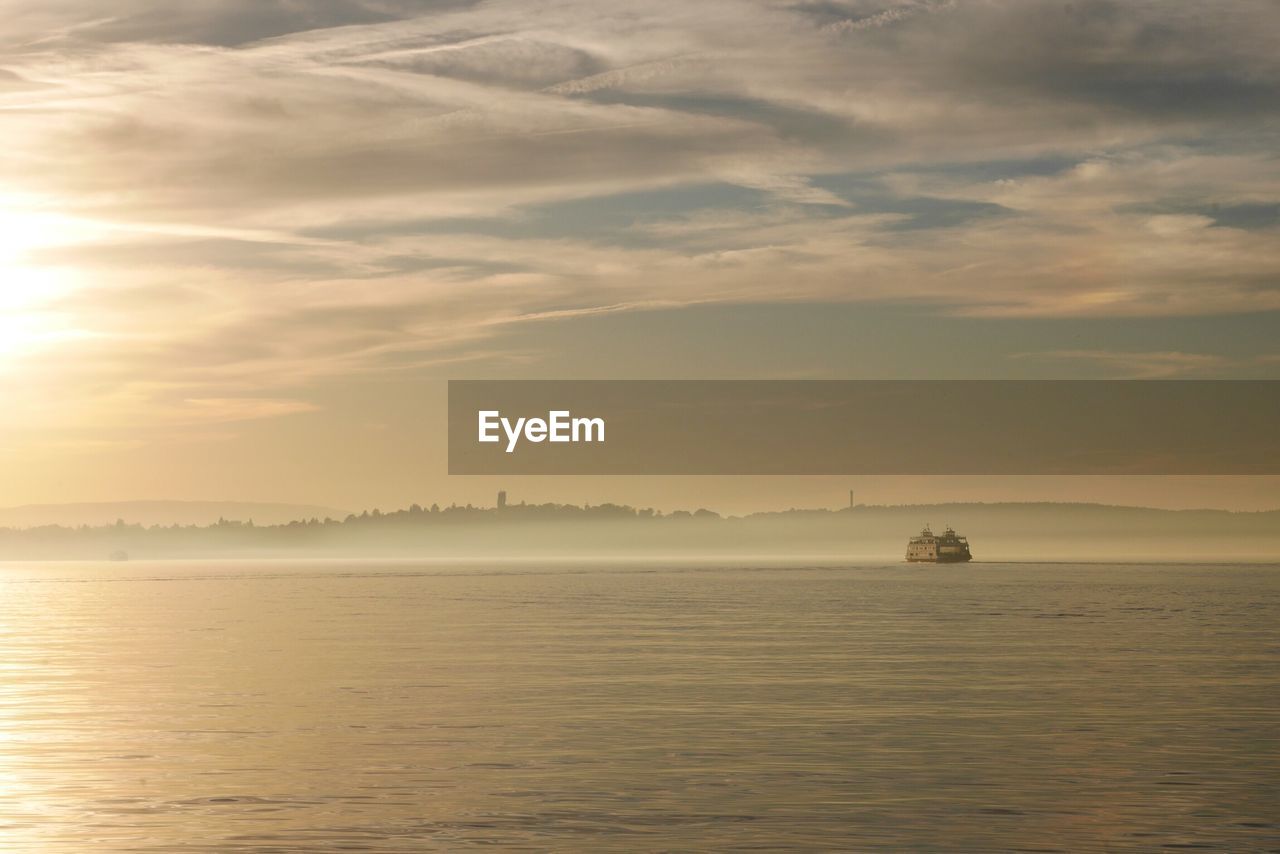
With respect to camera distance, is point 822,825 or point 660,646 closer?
point 822,825

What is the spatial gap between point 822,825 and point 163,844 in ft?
43.2

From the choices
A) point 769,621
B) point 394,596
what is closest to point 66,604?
point 394,596

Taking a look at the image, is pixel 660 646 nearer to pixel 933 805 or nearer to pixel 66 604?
pixel 933 805

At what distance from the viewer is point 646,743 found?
41.1 m

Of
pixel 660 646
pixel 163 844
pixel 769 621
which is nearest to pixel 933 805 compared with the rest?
pixel 163 844

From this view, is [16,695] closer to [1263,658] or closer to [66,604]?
[1263,658]

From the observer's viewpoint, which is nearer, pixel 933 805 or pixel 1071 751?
pixel 933 805

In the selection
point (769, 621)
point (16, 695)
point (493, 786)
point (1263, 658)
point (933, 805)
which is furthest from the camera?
point (769, 621)

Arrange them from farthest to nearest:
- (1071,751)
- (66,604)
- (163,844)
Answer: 1. (66,604)
2. (1071,751)
3. (163,844)

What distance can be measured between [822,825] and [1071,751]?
12.9 m

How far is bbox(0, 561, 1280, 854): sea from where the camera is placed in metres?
29.7

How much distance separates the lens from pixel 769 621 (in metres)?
109

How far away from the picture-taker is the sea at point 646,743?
29719 mm

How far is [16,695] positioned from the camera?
190 feet
